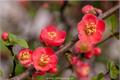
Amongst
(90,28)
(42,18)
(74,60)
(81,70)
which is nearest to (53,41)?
(90,28)

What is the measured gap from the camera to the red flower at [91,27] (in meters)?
1.16

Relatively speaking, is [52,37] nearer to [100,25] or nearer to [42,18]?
[100,25]

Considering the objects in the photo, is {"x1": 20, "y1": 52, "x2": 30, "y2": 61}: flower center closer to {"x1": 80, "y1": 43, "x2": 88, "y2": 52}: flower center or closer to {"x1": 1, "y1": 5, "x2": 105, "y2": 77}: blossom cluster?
{"x1": 1, "y1": 5, "x2": 105, "y2": 77}: blossom cluster

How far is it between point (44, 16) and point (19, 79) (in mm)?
1837

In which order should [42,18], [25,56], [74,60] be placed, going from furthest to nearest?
[42,18] → [74,60] → [25,56]

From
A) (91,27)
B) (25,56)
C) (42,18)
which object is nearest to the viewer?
(25,56)

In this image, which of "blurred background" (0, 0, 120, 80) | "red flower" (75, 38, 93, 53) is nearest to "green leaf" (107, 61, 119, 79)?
"red flower" (75, 38, 93, 53)

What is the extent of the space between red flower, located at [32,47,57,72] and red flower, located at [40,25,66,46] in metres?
0.03

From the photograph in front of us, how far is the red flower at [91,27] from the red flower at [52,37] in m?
0.07

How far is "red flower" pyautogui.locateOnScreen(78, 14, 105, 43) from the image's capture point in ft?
3.80

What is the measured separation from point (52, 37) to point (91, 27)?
5.4 inches

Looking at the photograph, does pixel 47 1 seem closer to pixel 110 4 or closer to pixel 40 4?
pixel 40 4

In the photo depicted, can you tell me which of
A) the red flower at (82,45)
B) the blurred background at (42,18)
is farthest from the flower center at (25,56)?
the blurred background at (42,18)

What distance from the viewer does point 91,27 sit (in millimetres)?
1232
